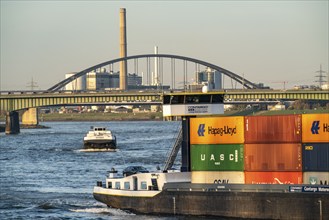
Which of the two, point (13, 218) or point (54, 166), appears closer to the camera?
point (13, 218)

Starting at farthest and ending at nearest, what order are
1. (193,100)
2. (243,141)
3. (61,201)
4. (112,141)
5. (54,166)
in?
1. (112,141)
2. (54,166)
3. (61,201)
4. (193,100)
5. (243,141)

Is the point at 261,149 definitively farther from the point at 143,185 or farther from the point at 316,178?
the point at 143,185

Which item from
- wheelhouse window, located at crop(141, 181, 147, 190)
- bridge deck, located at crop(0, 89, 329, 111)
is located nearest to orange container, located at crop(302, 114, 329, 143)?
wheelhouse window, located at crop(141, 181, 147, 190)

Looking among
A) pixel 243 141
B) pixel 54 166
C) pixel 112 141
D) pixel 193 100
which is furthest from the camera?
pixel 112 141

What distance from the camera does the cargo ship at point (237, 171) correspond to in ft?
147

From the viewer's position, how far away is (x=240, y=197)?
46438 millimetres

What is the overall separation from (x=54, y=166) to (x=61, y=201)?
96.0 feet

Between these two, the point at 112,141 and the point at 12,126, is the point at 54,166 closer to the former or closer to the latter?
the point at 112,141

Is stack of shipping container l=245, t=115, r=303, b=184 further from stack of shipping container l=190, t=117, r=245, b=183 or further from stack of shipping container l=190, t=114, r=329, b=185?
stack of shipping container l=190, t=117, r=245, b=183

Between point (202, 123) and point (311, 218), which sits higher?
point (202, 123)

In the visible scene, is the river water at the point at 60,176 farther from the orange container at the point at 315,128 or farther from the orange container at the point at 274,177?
the orange container at the point at 315,128

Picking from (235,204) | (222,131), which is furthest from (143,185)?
(235,204)

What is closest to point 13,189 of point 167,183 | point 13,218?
point 13,218

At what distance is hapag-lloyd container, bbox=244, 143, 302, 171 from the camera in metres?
45.5
